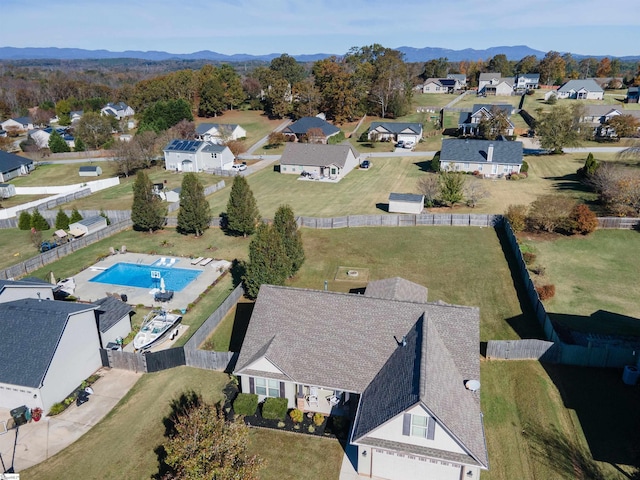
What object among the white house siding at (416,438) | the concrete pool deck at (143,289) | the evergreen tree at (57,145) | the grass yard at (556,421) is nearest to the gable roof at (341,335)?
the white house siding at (416,438)

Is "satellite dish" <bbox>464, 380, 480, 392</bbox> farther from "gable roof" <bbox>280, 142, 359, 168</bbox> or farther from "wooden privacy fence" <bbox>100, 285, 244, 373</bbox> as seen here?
"gable roof" <bbox>280, 142, 359, 168</bbox>

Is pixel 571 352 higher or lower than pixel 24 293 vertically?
lower

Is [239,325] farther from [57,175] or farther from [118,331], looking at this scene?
[57,175]

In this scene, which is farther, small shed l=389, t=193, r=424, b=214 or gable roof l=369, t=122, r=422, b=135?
gable roof l=369, t=122, r=422, b=135

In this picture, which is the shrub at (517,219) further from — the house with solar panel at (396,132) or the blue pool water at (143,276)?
the house with solar panel at (396,132)

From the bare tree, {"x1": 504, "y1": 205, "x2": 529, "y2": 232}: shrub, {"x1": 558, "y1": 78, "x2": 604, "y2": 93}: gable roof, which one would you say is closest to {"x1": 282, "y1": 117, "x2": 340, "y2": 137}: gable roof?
the bare tree

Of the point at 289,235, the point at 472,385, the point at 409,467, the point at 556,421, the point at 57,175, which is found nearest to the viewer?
the point at 409,467

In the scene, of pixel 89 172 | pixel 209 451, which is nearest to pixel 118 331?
pixel 209 451
